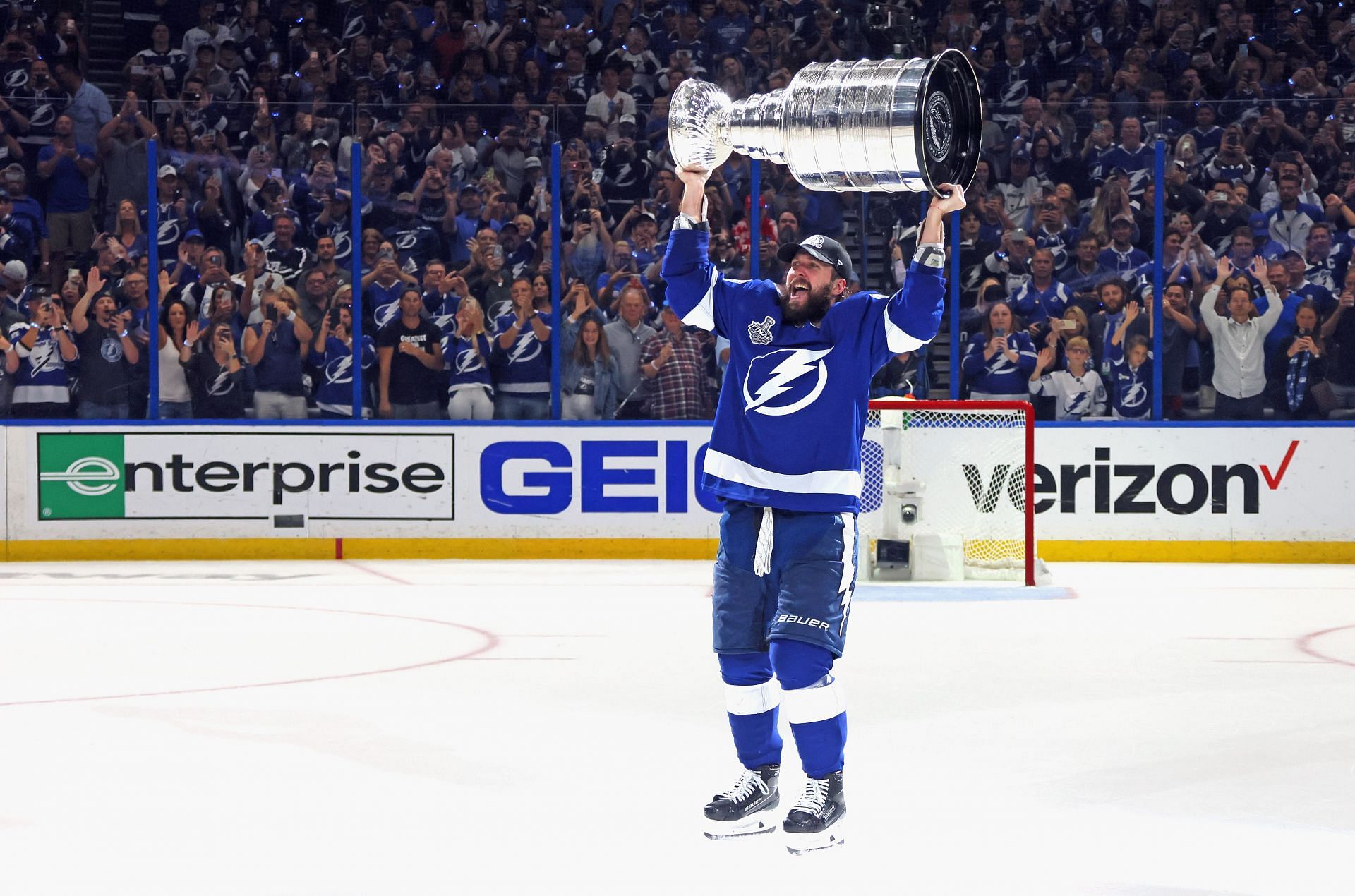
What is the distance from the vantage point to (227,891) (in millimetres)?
3535

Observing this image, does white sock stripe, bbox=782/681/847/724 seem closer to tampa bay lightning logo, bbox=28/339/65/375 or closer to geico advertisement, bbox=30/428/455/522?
geico advertisement, bbox=30/428/455/522

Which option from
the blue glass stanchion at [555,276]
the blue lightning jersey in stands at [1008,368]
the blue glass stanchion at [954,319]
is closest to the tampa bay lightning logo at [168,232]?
the blue glass stanchion at [555,276]

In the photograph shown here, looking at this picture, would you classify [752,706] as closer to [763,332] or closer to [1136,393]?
[763,332]

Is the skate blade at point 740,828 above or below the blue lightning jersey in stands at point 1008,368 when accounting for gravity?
below

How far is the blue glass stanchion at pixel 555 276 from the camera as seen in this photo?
11211 millimetres

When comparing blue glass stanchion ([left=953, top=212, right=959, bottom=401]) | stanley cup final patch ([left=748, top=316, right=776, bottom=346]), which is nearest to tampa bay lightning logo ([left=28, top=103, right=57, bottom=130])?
blue glass stanchion ([left=953, top=212, right=959, bottom=401])

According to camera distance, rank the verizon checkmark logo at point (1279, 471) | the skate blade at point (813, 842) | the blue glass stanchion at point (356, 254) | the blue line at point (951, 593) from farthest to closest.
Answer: the blue glass stanchion at point (356, 254), the verizon checkmark logo at point (1279, 471), the blue line at point (951, 593), the skate blade at point (813, 842)

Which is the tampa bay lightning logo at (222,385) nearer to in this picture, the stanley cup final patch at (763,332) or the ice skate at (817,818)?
the stanley cup final patch at (763,332)

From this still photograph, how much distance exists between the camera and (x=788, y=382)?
4.24 metres

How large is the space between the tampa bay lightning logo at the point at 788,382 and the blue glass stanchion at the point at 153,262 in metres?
7.96

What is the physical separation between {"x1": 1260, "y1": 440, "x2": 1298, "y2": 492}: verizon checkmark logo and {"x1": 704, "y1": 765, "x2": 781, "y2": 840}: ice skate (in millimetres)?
7892

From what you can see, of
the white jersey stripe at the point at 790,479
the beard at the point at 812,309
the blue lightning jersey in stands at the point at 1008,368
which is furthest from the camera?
the blue lightning jersey in stands at the point at 1008,368

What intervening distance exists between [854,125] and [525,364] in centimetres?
738

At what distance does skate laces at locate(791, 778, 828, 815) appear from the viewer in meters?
4.02
